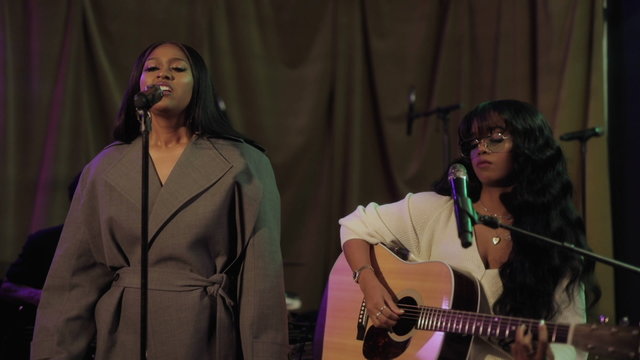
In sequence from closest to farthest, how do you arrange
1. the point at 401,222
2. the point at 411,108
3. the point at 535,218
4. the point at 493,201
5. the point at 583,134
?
the point at 535,218
the point at 493,201
the point at 401,222
the point at 583,134
the point at 411,108

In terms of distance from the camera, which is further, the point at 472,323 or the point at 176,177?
the point at 176,177

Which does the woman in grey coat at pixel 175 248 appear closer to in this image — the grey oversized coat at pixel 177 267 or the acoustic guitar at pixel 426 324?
the grey oversized coat at pixel 177 267

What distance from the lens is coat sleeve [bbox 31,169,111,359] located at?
2.64 meters

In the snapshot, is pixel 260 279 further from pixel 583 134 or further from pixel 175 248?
pixel 583 134

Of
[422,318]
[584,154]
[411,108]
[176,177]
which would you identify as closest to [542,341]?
[422,318]

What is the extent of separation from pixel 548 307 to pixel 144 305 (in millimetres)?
1460

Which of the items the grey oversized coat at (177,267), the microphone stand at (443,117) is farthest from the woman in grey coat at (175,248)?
the microphone stand at (443,117)

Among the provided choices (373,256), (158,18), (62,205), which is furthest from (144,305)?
(158,18)

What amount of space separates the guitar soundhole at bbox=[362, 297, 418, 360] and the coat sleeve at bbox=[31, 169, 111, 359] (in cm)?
106

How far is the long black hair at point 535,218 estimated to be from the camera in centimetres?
273

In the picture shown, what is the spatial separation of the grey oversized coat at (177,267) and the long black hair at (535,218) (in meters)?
0.87

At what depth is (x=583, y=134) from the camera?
4906mm

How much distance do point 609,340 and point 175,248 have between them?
1.47 m

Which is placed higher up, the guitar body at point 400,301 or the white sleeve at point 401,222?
the white sleeve at point 401,222
